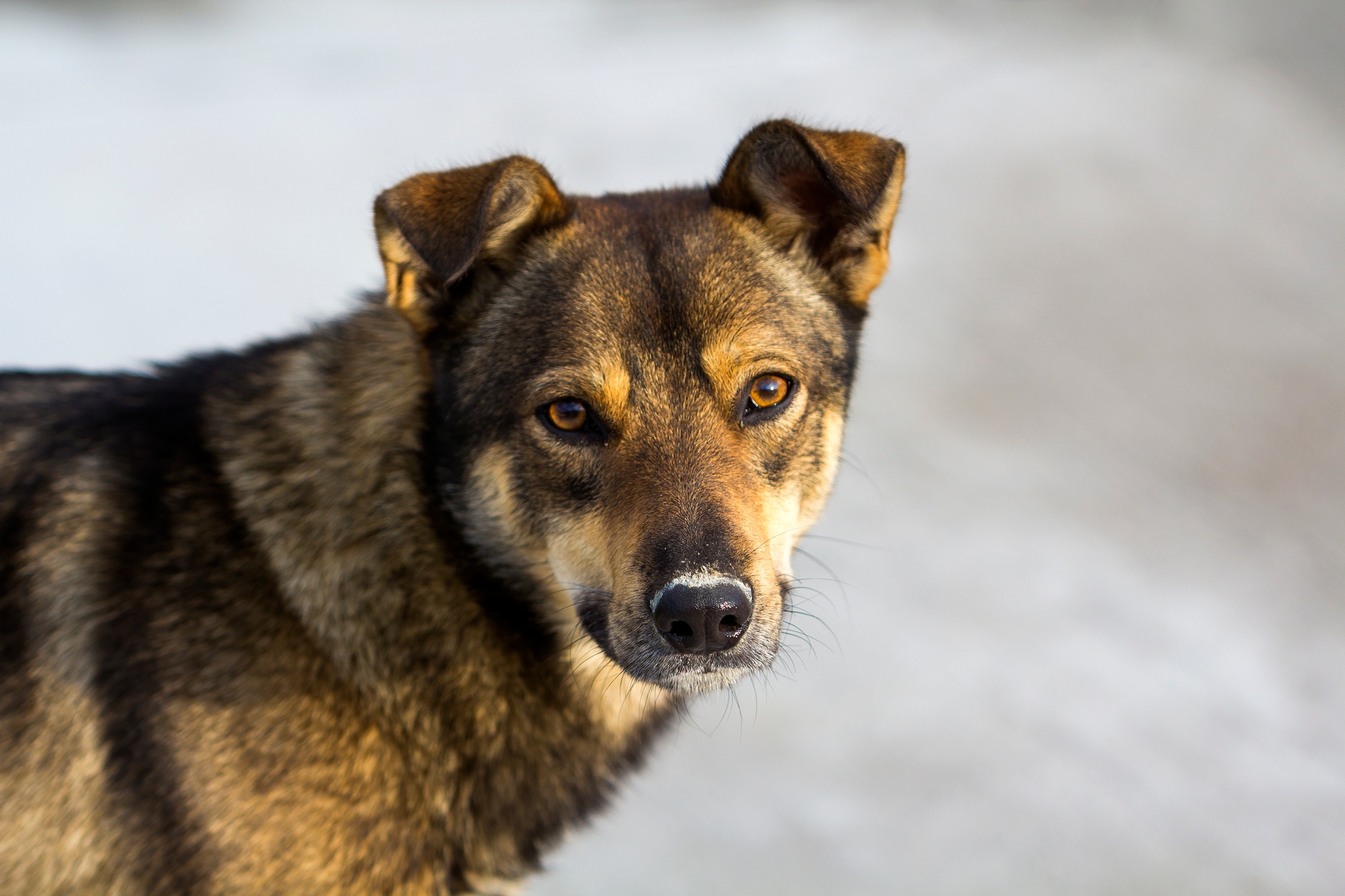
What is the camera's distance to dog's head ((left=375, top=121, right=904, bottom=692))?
2.27 meters

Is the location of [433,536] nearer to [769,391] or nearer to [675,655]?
[675,655]

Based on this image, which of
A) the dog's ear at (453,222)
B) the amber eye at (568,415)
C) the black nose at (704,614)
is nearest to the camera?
the black nose at (704,614)

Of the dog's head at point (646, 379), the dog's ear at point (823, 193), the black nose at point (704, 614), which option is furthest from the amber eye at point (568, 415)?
the dog's ear at point (823, 193)

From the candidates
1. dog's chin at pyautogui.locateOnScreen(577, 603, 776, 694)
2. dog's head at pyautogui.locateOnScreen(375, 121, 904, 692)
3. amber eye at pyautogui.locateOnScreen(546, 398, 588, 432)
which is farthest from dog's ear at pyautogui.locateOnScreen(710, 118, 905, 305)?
dog's chin at pyautogui.locateOnScreen(577, 603, 776, 694)

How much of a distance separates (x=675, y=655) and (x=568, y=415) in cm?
62

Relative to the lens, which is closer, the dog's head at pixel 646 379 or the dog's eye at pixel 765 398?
the dog's head at pixel 646 379

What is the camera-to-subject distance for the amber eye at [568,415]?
8.13 ft

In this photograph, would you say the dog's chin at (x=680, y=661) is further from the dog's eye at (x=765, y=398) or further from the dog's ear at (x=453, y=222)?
the dog's ear at (x=453, y=222)

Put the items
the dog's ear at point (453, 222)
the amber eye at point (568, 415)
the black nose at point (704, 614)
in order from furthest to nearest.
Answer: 1. the amber eye at point (568, 415)
2. the dog's ear at point (453, 222)
3. the black nose at point (704, 614)

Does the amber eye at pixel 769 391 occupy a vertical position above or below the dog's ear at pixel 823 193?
below

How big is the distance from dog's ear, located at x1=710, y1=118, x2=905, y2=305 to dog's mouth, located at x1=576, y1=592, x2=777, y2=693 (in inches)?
39.7

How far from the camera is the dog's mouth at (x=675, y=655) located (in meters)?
2.23

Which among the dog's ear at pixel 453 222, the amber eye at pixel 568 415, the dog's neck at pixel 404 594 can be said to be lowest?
the dog's neck at pixel 404 594

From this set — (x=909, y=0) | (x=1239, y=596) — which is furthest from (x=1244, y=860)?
(x=909, y=0)
